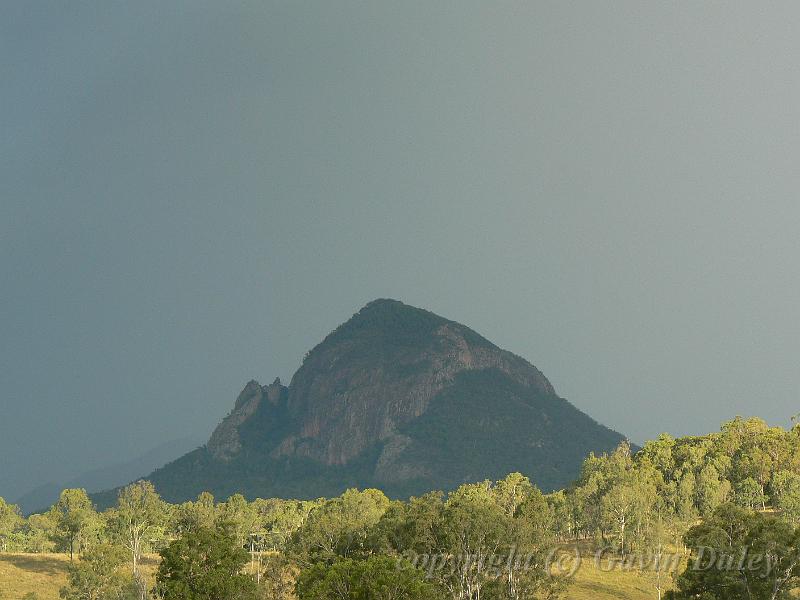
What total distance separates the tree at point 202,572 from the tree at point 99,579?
15.4m

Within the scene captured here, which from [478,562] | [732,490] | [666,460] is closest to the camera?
[478,562]

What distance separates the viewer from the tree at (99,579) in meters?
68.9

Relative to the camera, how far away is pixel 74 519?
100312mm

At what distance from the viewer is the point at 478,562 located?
6094cm

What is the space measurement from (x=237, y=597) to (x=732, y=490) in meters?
97.3

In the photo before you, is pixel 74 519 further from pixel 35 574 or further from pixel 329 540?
pixel 329 540

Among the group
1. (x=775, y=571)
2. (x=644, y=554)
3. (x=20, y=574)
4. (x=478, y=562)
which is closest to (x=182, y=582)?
(x=478, y=562)

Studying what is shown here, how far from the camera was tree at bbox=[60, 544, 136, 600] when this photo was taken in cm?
6894

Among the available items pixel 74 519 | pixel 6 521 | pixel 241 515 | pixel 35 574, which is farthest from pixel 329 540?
Result: pixel 6 521

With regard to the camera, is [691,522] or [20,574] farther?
[691,522]

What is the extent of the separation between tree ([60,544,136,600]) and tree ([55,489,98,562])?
3014 cm

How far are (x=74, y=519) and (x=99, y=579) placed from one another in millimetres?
35101

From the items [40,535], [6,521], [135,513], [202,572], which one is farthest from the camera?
[40,535]

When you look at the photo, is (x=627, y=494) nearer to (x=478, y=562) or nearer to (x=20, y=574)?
(x=478, y=562)
